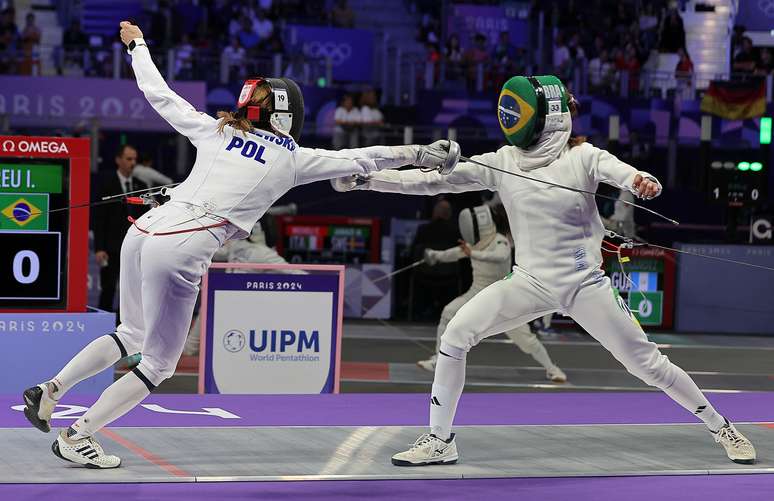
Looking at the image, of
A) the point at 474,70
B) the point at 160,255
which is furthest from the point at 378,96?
the point at 160,255

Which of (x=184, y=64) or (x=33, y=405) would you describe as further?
(x=184, y=64)

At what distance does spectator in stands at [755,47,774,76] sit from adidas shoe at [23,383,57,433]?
14.2 meters

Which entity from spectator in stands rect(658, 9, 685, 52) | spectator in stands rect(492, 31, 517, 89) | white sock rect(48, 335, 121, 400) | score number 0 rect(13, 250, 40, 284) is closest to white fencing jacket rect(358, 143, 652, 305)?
white sock rect(48, 335, 121, 400)

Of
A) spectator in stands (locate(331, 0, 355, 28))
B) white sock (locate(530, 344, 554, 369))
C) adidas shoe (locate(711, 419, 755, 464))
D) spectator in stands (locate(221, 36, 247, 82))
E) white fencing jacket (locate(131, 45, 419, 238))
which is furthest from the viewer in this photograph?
spectator in stands (locate(331, 0, 355, 28))

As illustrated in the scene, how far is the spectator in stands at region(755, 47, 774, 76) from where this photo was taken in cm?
1739

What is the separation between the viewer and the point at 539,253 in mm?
5410

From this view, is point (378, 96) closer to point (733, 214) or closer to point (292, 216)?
point (292, 216)

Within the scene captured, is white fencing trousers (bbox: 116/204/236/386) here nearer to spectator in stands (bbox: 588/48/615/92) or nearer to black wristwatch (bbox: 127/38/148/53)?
black wristwatch (bbox: 127/38/148/53)

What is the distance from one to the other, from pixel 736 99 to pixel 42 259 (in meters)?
11.2

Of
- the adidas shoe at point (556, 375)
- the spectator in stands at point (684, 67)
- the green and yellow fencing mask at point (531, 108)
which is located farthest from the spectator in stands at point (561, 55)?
the green and yellow fencing mask at point (531, 108)

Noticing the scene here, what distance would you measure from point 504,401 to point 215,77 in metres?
8.94

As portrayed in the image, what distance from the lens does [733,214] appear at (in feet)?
44.9

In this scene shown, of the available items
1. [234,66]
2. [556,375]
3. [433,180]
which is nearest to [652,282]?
[556,375]

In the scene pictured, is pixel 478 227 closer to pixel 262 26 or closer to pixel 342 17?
pixel 342 17
